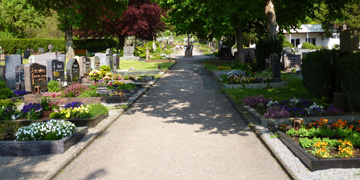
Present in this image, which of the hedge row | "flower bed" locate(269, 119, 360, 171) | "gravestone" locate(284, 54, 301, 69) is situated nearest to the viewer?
"flower bed" locate(269, 119, 360, 171)

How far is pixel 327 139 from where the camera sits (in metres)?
6.44

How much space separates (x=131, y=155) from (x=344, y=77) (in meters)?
6.43

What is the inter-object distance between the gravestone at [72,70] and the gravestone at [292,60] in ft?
51.1

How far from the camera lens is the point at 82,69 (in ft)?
62.0

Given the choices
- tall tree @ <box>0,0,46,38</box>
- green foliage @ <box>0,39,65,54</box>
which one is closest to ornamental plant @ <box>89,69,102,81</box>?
green foliage @ <box>0,39,65,54</box>

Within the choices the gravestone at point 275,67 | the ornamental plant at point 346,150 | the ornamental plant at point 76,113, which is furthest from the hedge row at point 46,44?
the ornamental plant at point 346,150

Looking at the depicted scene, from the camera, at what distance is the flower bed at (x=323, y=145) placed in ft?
18.1

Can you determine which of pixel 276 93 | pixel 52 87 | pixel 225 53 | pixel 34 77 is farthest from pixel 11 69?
pixel 225 53

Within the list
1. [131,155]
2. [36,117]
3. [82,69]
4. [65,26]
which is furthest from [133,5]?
[131,155]

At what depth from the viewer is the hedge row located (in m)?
49.1

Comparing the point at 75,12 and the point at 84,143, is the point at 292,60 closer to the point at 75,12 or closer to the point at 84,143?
the point at 84,143

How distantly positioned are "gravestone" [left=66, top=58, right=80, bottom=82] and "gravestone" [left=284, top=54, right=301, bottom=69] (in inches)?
614

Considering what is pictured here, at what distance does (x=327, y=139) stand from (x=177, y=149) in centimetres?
296

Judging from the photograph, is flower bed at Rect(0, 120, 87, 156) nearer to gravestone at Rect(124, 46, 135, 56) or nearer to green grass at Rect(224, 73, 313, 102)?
green grass at Rect(224, 73, 313, 102)
